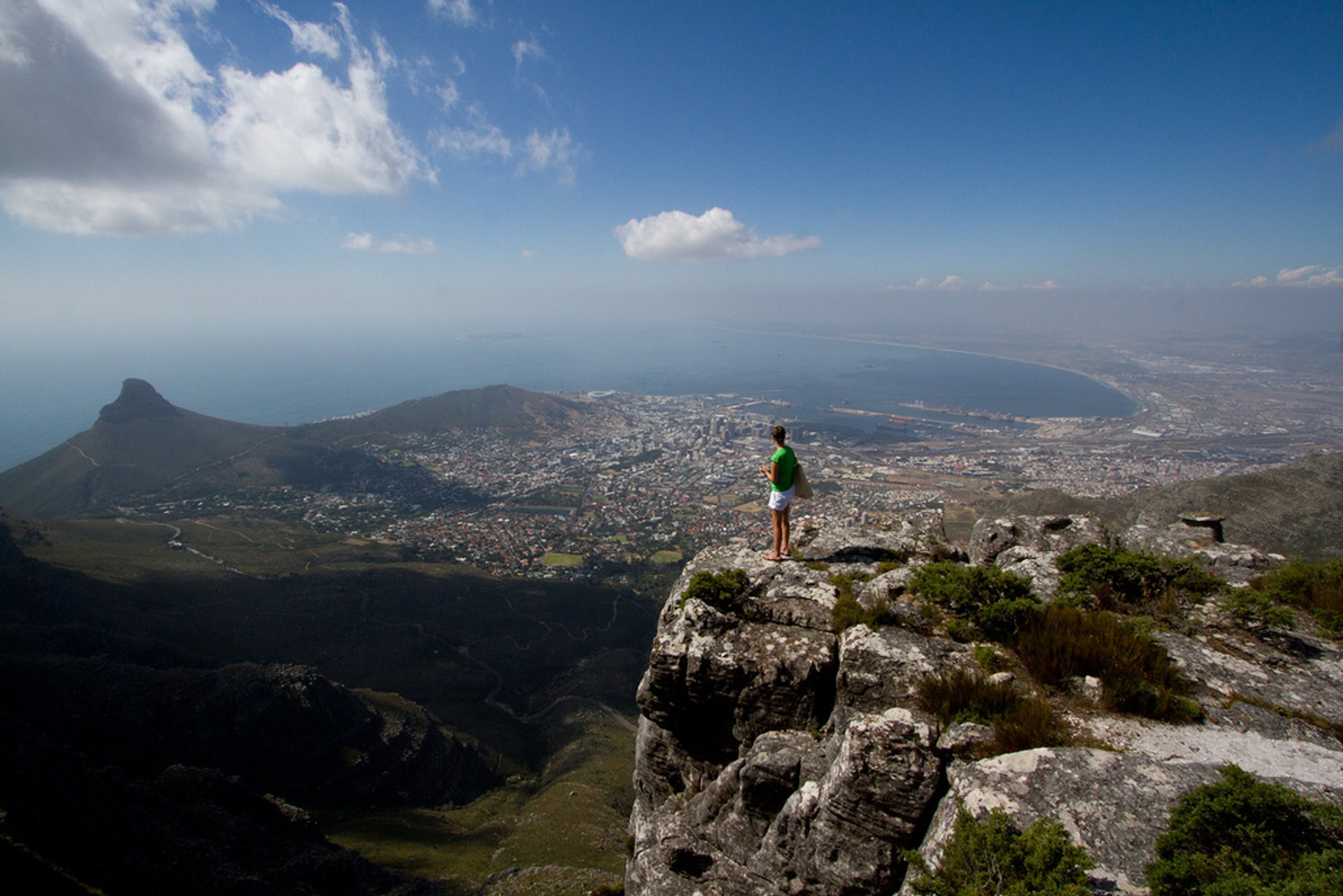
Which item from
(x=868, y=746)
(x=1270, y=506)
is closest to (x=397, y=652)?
(x=868, y=746)

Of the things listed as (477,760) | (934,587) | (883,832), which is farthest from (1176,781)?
(477,760)

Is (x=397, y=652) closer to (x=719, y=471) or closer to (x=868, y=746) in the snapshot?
(x=868, y=746)

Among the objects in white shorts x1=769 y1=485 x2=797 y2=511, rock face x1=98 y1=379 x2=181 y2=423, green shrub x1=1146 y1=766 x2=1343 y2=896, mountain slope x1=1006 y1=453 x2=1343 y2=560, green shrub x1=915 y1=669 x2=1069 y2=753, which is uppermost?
rock face x1=98 y1=379 x2=181 y2=423

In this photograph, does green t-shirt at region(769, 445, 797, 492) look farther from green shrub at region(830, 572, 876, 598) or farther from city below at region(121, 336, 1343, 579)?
city below at region(121, 336, 1343, 579)

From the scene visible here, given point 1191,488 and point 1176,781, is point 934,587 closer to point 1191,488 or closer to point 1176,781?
point 1176,781

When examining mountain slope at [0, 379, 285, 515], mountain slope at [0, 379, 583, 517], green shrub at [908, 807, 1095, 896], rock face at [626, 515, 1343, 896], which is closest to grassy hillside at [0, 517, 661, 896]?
rock face at [626, 515, 1343, 896]

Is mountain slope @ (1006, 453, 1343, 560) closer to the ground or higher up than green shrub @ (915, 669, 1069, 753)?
closer to the ground
